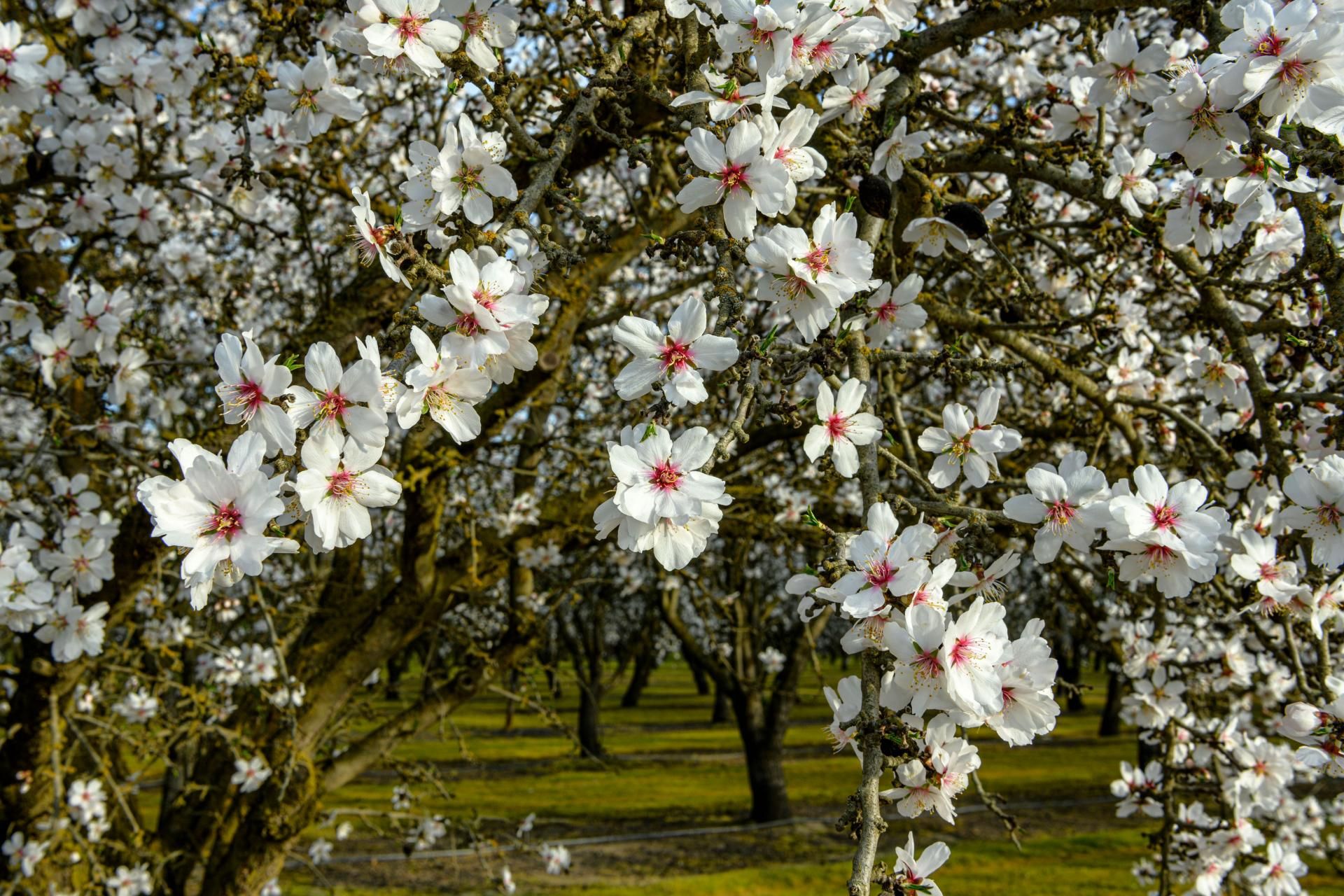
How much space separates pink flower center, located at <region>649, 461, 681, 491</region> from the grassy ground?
446cm

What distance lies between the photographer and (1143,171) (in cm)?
243

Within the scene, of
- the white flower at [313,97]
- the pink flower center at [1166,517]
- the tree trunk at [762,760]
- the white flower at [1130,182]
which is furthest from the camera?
the tree trunk at [762,760]

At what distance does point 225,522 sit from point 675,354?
2.34 ft

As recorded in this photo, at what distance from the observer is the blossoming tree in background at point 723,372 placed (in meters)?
1.44

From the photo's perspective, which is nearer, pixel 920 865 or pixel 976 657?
pixel 976 657

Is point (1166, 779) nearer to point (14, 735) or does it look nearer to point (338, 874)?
point (14, 735)

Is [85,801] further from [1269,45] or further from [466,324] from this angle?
[1269,45]

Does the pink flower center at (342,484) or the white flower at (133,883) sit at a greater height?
the pink flower center at (342,484)

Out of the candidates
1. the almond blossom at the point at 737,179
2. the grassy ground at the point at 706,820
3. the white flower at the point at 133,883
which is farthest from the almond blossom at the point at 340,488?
the white flower at the point at 133,883

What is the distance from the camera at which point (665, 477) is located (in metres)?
1.43

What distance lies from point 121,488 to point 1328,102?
6152 millimetres

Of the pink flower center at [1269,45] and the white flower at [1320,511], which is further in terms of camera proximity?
the white flower at [1320,511]

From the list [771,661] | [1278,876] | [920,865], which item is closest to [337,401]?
[920,865]

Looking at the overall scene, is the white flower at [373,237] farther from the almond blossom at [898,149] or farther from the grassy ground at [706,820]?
the grassy ground at [706,820]
